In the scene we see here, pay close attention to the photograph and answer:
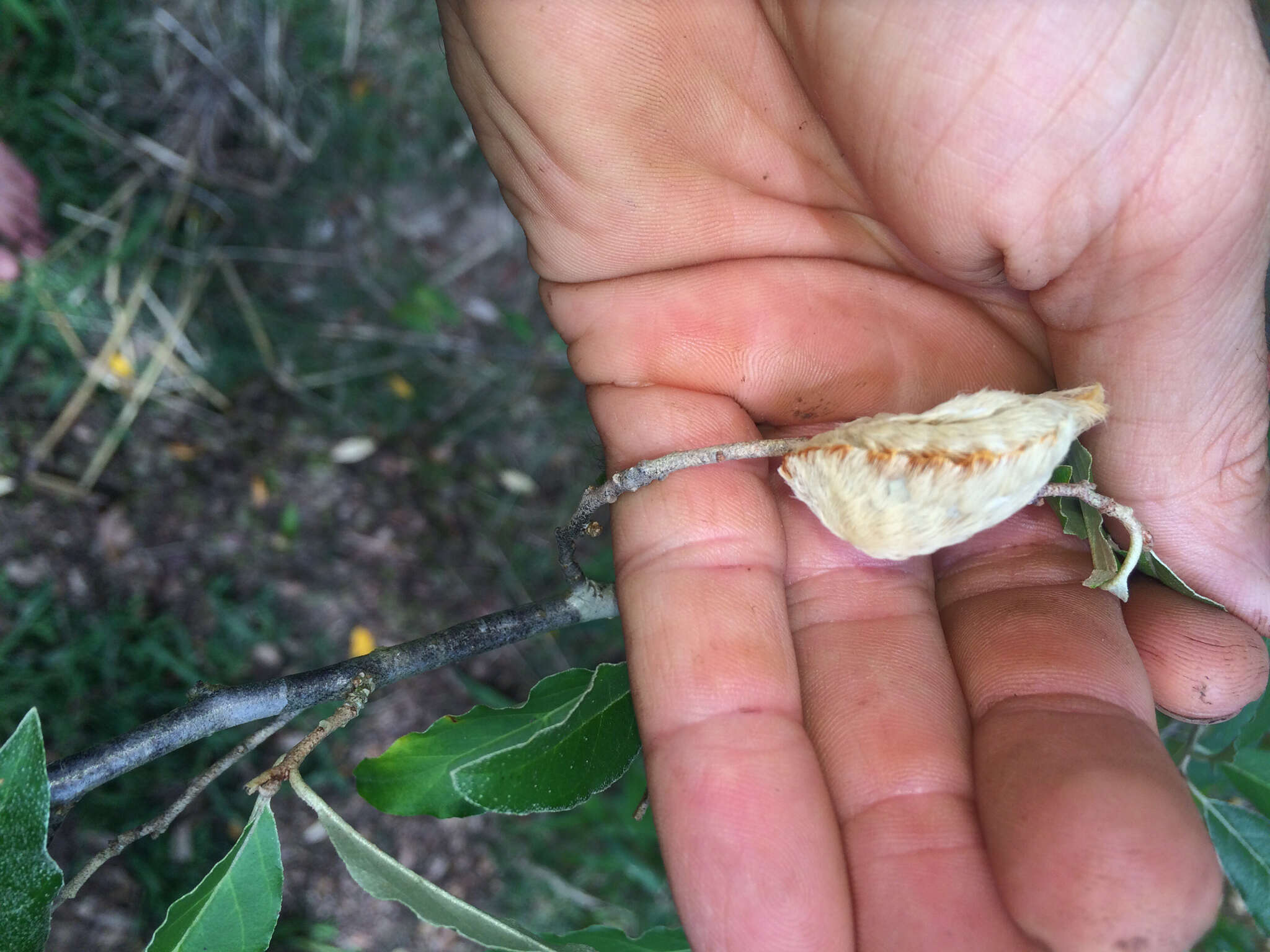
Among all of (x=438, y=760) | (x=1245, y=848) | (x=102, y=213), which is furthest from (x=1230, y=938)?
(x=102, y=213)

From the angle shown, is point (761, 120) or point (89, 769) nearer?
point (89, 769)

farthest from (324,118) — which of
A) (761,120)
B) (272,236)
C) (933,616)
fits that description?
(933,616)

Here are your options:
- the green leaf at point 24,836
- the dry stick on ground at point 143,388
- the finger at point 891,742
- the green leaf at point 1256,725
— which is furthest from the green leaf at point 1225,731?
the dry stick on ground at point 143,388

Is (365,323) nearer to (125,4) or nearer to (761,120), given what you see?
(125,4)

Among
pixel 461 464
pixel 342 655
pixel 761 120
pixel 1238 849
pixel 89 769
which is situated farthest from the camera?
pixel 461 464

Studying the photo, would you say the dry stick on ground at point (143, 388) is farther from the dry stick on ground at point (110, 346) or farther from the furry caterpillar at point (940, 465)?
the furry caterpillar at point (940, 465)

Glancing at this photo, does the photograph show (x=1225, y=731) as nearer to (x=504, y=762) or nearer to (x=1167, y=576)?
(x=1167, y=576)
